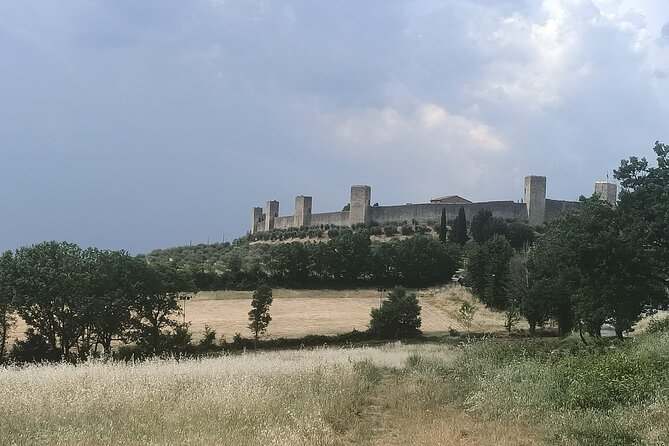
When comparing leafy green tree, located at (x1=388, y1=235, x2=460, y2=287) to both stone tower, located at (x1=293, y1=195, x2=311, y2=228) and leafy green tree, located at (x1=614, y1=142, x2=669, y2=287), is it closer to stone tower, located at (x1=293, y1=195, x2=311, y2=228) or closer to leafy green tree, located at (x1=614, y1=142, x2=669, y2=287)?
stone tower, located at (x1=293, y1=195, x2=311, y2=228)

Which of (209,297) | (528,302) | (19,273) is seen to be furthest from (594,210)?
(209,297)

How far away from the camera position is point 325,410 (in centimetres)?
752

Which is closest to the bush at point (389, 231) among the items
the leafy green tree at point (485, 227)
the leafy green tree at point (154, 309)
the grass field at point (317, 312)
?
the leafy green tree at point (485, 227)

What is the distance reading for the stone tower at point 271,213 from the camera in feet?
378

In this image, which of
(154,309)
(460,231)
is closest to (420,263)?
(460,231)

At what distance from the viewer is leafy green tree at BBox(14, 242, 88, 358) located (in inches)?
1206

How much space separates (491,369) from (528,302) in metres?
29.8

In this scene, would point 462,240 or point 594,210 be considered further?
point 462,240

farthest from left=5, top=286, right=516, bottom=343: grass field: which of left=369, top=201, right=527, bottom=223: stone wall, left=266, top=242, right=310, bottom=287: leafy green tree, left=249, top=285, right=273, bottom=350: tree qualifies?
left=369, top=201, right=527, bottom=223: stone wall

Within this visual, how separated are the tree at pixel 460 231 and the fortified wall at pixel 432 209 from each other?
21.2 feet

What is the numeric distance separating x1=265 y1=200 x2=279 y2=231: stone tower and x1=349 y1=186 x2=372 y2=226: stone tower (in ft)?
65.8

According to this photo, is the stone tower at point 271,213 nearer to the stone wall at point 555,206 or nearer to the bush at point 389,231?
the bush at point 389,231

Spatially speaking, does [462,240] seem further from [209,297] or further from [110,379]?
[110,379]

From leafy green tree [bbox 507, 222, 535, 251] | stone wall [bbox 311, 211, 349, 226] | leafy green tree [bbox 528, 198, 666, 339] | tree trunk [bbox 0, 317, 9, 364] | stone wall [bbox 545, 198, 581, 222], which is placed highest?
stone wall [bbox 545, 198, 581, 222]
